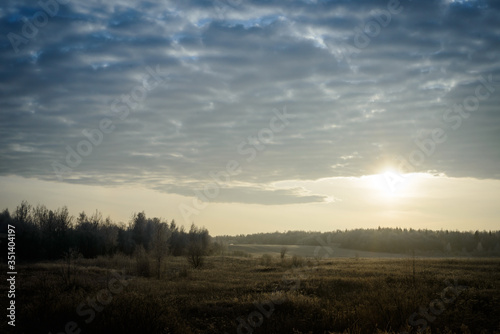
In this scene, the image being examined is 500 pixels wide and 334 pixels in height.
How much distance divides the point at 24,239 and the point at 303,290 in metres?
43.6

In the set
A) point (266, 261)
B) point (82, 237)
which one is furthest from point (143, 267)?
point (82, 237)

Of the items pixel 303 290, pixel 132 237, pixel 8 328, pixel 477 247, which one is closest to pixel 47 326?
pixel 8 328

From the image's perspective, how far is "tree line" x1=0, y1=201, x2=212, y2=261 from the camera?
46.9 metres

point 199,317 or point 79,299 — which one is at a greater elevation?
point 79,299

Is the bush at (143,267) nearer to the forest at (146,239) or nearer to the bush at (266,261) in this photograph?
the forest at (146,239)

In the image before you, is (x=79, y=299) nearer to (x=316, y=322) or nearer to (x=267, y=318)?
(x=267, y=318)

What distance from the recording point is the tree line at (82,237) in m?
46.9

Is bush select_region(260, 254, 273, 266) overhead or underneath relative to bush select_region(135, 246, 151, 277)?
underneath

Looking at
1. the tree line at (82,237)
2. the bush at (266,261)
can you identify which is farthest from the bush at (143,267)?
the bush at (266,261)

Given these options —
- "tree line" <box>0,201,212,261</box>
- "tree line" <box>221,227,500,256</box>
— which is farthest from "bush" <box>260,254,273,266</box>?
"tree line" <box>221,227,500,256</box>

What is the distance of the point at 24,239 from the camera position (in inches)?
1861

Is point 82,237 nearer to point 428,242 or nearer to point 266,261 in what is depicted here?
point 266,261

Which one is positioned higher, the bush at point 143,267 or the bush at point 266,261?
the bush at point 143,267

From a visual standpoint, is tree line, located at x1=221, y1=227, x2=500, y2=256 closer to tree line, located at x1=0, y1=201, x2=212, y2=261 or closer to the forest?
the forest
